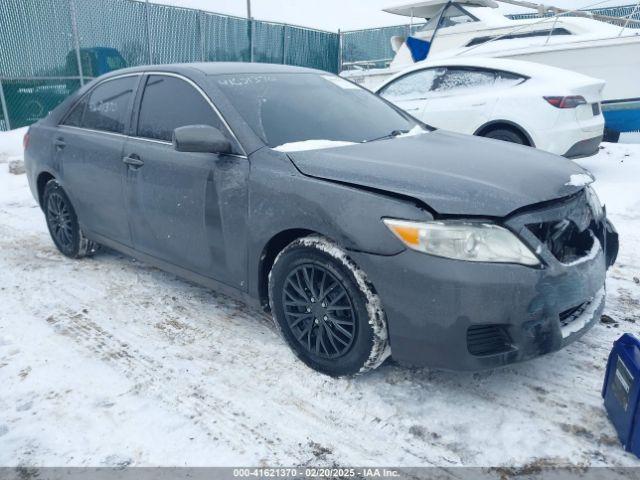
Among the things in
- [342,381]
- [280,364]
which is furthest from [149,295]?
[342,381]

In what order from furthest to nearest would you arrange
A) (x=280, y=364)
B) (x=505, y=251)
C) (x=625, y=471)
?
1. (x=280, y=364)
2. (x=505, y=251)
3. (x=625, y=471)

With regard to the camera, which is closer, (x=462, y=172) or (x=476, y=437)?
(x=476, y=437)

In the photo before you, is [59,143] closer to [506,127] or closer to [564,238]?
[564,238]

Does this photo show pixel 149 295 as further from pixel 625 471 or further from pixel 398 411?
pixel 625 471

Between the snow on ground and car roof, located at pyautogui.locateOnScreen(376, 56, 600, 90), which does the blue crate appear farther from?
car roof, located at pyautogui.locateOnScreen(376, 56, 600, 90)

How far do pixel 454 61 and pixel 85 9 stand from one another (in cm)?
966

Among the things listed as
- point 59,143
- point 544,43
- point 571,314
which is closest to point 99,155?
point 59,143

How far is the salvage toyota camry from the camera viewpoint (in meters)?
2.24

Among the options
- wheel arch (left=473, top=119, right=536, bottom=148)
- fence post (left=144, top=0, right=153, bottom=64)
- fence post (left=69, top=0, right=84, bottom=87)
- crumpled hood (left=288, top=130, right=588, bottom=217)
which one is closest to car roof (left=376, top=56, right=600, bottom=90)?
wheel arch (left=473, top=119, right=536, bottom=148)

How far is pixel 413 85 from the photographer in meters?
7.65

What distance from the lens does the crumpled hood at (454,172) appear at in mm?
2299

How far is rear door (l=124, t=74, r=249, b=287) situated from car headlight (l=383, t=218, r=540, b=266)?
1.07 meters

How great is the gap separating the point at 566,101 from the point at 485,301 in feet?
16.3

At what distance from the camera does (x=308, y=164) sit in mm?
2680
